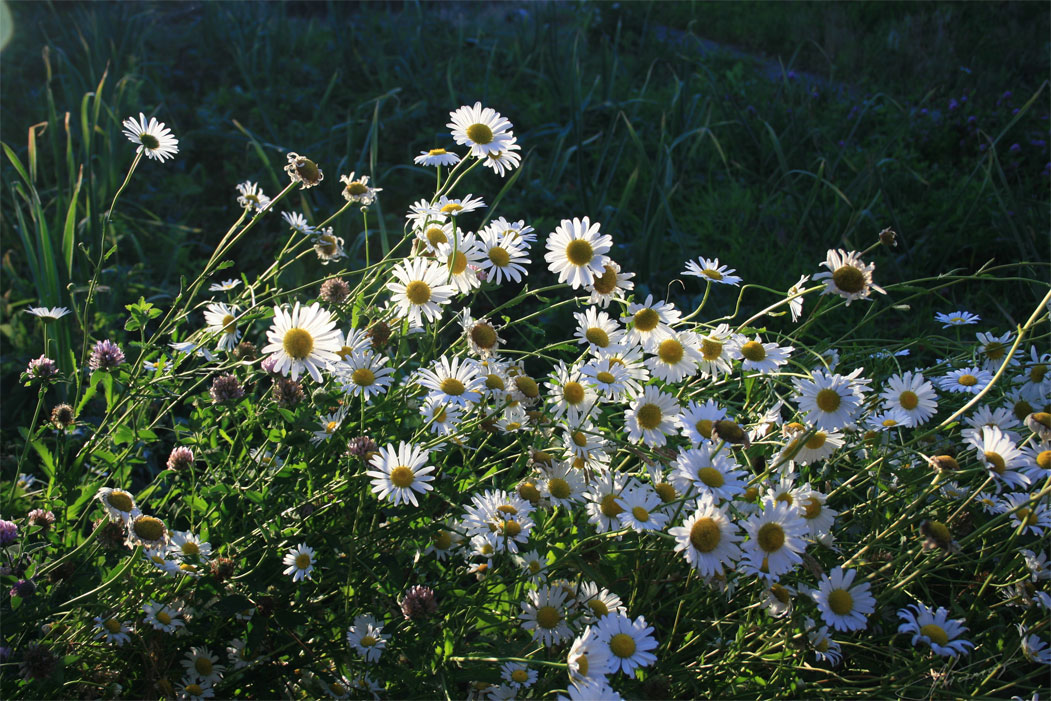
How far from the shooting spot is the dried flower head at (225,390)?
4.99 feet

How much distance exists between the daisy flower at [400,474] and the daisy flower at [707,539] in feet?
1.29

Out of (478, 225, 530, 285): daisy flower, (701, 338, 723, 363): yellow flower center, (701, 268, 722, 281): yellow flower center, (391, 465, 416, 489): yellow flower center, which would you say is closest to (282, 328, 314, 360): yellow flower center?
(391, 465, 416, 489): yellow flower center

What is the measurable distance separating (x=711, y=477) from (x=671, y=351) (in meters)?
0.27

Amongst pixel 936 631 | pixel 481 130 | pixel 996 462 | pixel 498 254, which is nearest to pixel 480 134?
pixel 481 130

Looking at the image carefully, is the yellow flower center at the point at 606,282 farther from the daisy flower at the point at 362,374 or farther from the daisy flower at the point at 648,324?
the daisy flower at the point at 362,374

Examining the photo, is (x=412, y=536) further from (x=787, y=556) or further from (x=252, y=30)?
(x=252, y=30)

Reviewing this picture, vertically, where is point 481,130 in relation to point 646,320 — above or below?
above

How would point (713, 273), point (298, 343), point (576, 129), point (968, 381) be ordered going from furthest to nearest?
point (576, 129) < point (968, 381) < point (713, 273) < point (298, 343)

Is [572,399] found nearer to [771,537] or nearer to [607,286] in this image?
[607,286]

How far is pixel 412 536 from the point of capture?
58.7 inches

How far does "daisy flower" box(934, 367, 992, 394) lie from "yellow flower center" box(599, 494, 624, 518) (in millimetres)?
879

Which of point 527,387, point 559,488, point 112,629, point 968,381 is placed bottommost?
point 112,629

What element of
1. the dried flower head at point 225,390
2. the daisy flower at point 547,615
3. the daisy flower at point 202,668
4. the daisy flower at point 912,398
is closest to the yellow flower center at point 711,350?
the daisy flower at point 912,398

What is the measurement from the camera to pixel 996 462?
1381 millimetres
